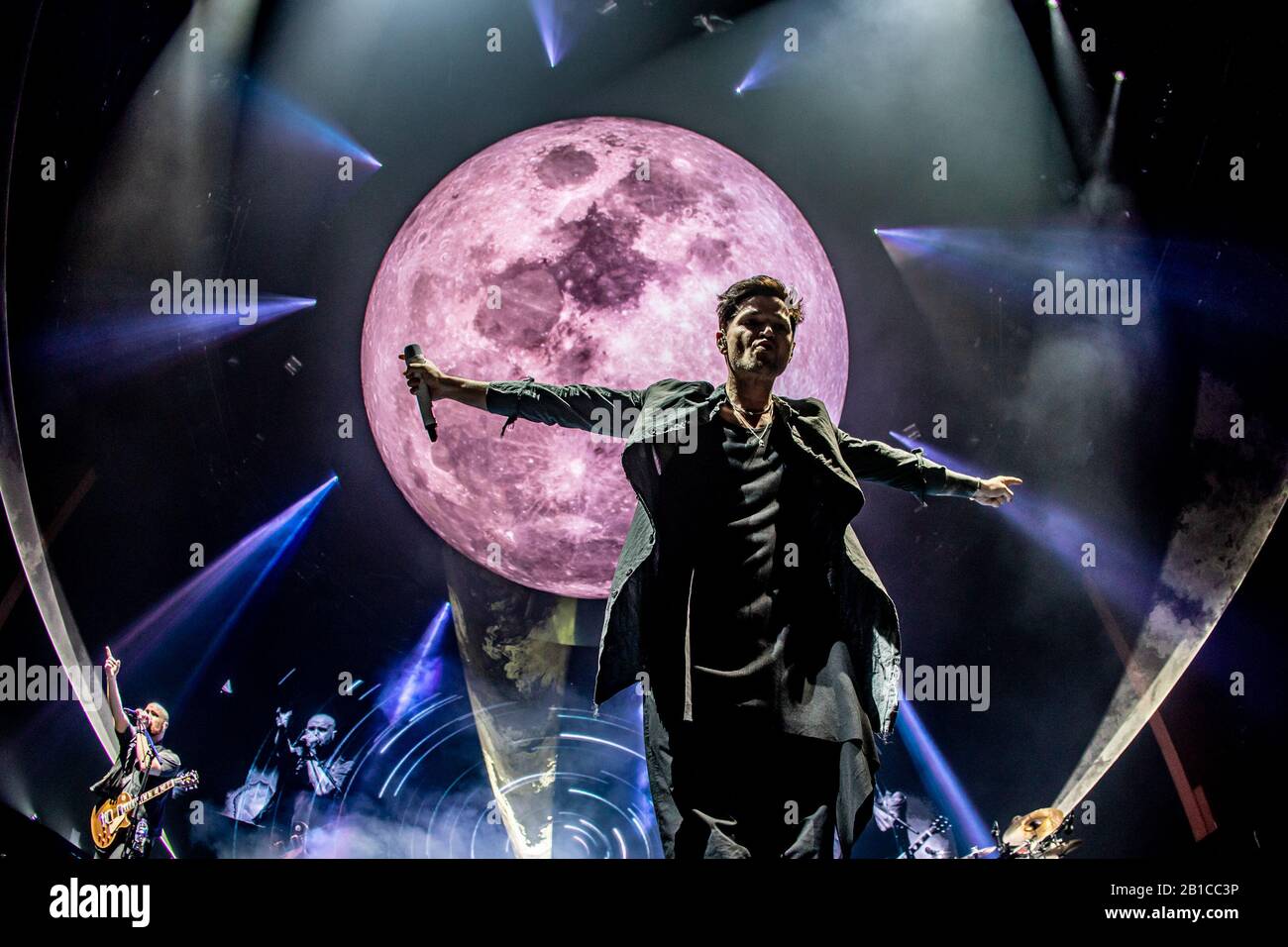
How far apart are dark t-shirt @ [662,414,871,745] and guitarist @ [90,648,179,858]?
3.20 m

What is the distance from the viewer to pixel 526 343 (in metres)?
5.19

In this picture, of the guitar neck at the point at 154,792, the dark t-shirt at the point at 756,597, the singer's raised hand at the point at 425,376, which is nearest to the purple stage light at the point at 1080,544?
the dark t-shirt at the point at 756,597

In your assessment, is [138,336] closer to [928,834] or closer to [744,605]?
[744,605]

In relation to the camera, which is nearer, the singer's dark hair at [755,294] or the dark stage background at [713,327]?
the singer's dark hair at [755,294]

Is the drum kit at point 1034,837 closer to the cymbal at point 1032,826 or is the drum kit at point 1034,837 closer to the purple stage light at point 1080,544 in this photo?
the cymbal at point 1032,826

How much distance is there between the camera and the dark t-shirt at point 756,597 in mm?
3209

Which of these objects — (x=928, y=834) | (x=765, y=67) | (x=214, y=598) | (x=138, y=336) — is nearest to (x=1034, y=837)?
(x=928, y=834)

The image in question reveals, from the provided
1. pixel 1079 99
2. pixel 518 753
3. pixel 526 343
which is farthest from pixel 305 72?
pixel 1079 99

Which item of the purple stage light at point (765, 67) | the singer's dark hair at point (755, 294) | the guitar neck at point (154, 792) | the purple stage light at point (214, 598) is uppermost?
the purple stage light at point (765, 67)

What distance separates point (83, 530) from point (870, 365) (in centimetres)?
427

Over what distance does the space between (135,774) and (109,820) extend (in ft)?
0.81

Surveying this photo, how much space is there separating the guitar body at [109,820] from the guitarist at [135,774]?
1.0 inches

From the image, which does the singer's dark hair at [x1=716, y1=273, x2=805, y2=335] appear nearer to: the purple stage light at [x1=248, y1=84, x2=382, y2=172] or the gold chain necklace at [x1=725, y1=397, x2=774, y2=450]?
the gold chain necklace at [x1=725, y1=397, x2=774, y2=450]
